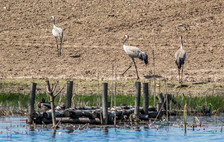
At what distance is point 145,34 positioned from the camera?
33344mm

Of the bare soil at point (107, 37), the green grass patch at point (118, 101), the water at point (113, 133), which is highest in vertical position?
the bare soil at point (107, 37)

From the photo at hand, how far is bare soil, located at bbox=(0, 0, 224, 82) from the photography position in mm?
27438

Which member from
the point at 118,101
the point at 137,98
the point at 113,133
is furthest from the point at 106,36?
the point at 113,133

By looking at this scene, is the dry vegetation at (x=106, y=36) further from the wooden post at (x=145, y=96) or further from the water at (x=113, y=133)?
the water at (x=113, y=133)

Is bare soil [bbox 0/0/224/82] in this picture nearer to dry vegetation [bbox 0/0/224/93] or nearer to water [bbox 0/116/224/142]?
dry vegetation [bbox 0/0/224/93]

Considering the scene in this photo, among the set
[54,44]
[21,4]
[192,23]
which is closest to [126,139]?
[54,44]

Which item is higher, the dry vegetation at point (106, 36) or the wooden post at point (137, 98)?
the dry vegetation at point (106, 36)

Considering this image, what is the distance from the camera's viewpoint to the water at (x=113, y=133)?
520 inches

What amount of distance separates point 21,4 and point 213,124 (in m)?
25.9

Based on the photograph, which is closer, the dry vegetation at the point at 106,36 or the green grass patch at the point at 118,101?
the green grass patch at the point at 118,101

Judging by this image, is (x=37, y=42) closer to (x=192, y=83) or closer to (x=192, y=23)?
(x=192, y=23)

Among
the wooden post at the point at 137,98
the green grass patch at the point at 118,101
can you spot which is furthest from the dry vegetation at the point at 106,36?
the wooden post at the point at 137,98

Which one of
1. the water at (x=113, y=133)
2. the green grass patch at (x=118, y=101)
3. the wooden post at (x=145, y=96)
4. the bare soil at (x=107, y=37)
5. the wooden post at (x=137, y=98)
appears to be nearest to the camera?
the water at (x=113, y=133)

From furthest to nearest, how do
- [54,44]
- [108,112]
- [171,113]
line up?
[54,44] → [171,113] → [108,112]
